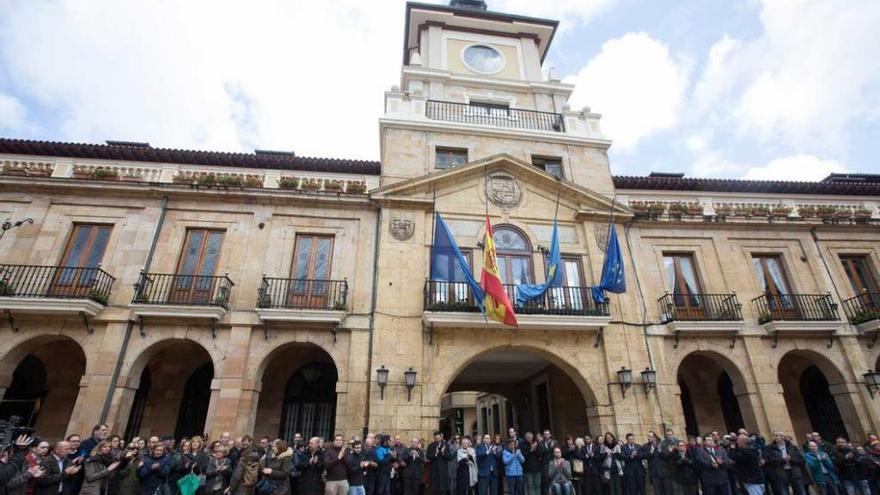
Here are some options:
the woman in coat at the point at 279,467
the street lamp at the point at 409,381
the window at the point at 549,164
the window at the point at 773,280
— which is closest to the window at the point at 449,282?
the street lamp at the point at 409,381

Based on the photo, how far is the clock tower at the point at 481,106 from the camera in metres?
13.7

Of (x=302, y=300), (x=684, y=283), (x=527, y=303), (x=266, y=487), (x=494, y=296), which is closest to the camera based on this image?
(x=266, y=487)

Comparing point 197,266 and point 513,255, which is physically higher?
point 513,255

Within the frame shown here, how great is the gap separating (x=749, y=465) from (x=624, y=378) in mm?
3053

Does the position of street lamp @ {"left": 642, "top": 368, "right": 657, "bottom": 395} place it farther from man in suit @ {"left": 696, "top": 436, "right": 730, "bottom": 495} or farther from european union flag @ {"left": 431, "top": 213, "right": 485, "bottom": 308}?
european union flag @ {"left": 431, "top": 213, "right": 485, "bottom": 308}

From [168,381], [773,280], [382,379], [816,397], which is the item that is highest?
[773,280]

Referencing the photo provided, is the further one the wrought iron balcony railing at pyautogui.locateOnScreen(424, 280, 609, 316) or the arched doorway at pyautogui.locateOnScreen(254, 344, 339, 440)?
the arched doorway at pyautogui.locateOnScreen(254, 344, 339, 440)

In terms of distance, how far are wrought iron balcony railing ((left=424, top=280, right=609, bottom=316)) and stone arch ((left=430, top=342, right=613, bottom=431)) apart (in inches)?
34.0

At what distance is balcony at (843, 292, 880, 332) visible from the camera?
12.0m

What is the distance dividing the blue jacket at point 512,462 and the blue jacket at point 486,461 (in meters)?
0.20

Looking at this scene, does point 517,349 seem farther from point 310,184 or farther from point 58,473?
point 58,473

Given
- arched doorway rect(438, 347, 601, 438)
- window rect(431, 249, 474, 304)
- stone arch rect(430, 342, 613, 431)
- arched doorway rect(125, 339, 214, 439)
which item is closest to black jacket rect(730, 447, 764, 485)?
stone arch rect(430, 342, 613, 431)

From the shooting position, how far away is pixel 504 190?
12961 millimetres

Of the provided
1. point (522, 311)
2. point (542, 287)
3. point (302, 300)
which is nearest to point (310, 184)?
point (302, 300)
